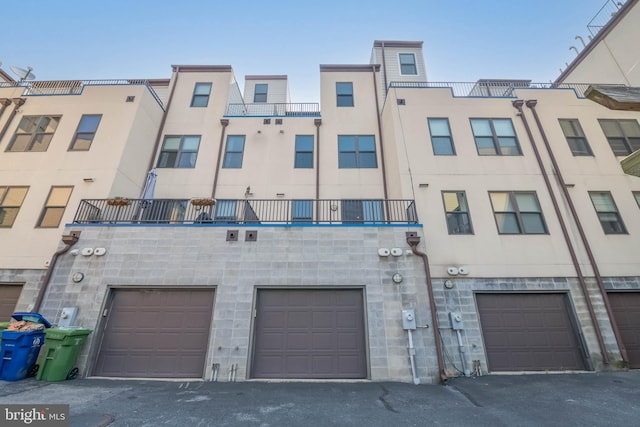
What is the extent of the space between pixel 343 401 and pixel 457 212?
270 inches

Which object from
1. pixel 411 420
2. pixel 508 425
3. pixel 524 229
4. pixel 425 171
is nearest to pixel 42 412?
pixel 411 420

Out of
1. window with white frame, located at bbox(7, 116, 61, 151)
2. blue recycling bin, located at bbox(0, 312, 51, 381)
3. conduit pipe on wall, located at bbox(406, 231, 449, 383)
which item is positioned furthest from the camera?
window with white frame, located at bbox(7, 116, 61, 151)

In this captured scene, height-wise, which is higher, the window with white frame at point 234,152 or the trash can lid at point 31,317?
the window with white frame at point 234,152

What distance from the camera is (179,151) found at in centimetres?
1175

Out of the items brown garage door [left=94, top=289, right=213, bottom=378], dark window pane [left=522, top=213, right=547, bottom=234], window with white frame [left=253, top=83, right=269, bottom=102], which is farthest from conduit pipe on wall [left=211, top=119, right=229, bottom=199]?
dark window pane [left=522, top=213, right=547, bottom=234]

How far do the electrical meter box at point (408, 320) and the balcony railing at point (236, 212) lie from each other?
104 inches

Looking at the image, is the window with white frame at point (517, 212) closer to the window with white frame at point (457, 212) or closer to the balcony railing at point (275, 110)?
the window with white frame at point (457, 212)

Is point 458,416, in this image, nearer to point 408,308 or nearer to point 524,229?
point 408,308

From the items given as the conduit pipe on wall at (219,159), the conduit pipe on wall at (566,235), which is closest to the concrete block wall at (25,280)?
the conduit pipe on wall at (219,159)

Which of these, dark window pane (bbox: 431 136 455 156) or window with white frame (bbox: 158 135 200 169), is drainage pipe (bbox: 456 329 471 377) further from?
window with white frame (bbox: 158 135 200 169)

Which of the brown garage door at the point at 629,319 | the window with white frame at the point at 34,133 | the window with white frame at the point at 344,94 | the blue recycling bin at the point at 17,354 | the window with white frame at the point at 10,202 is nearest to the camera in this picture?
the blue recycling bin at the point at 17,354

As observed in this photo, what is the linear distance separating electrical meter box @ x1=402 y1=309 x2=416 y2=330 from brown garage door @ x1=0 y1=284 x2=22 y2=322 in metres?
11.3

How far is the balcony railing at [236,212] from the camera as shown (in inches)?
334

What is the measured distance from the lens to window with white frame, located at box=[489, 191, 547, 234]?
9023 mm
